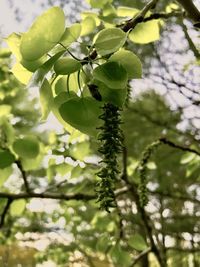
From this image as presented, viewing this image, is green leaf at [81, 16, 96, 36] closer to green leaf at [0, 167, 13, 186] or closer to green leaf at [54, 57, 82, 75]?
green leaf at [54, 57, 82, 75]

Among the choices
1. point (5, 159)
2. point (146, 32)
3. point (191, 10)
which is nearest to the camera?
point (191, 10)

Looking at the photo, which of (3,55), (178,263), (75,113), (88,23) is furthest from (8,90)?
(178,263)

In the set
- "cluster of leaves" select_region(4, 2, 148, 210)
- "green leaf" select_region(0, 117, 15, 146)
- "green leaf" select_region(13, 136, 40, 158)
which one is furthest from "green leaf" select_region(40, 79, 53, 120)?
"green leaf" select_region(0, 117, 15, 146)

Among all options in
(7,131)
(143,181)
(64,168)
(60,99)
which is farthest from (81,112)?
(64,168)

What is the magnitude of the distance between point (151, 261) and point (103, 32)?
18.5ft

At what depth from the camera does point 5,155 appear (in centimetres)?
82

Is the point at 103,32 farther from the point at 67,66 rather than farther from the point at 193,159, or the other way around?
the point at 193,159

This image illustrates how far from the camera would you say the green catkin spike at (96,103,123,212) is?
40 cm

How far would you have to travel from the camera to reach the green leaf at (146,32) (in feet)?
2.05

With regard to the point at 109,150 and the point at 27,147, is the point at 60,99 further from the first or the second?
the point at 27,147

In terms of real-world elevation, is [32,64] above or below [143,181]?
above

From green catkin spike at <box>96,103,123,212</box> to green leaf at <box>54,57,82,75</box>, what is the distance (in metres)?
0.05

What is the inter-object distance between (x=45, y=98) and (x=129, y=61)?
0.31 ft

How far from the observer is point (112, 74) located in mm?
396
